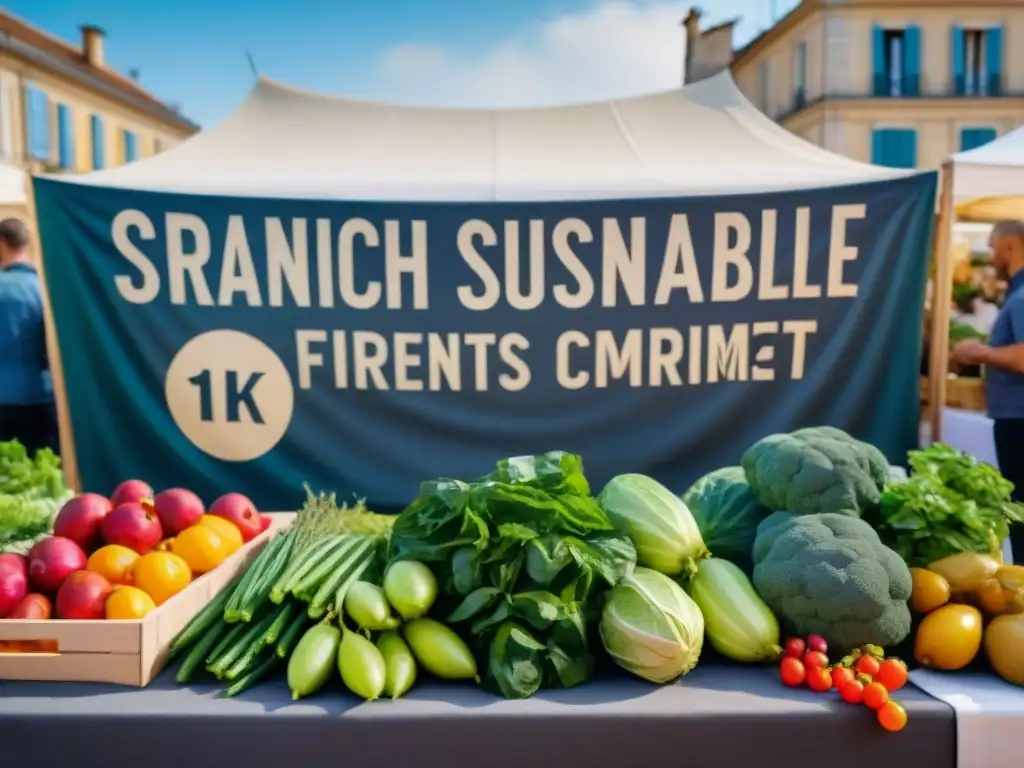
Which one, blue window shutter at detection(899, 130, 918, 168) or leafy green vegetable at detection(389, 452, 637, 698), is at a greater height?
blue window shutter at detection(899, 130, 918, 168)

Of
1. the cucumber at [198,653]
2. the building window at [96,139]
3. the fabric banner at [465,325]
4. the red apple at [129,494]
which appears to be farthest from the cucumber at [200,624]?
the building window at [96,139]

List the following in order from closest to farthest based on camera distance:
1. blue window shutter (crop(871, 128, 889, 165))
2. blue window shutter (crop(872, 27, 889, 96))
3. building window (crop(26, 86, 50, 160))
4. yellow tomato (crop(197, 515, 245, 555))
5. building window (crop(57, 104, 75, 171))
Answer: yellow tomato (crop(197, 515, 245, 555)) → building window (crop(26, 86, 50, 160)) → building window (crop(57, 104, 75, 171)) → blue window shutter (crop(871, 128, 889, 165)) → blue window shutter (crop(872, 27, 889, 96))

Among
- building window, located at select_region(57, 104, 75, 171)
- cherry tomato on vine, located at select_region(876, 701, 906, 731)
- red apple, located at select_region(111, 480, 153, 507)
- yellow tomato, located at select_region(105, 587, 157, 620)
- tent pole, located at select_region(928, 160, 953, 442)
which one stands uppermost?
building window, located at select_region(57, 104, 75, 171)

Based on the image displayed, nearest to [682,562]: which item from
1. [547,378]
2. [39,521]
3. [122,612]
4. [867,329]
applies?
[122,612]

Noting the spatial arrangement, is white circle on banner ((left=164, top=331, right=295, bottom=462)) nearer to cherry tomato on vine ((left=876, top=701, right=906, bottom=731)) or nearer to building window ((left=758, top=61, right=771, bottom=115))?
cherry tomato on vine ((left=876, top=701, right=906, bottom=731))

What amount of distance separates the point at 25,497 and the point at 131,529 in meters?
0.72

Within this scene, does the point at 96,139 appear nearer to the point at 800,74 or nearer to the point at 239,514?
the point at 800,74

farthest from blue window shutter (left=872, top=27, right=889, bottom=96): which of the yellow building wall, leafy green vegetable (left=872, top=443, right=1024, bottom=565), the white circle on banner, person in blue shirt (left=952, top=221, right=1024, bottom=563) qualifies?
leafy green vegetable (left=872, top=443, right=1024, bottom=565)

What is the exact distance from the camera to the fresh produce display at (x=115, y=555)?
1.70 metres

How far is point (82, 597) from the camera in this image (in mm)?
1694

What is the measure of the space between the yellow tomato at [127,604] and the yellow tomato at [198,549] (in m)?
0.21

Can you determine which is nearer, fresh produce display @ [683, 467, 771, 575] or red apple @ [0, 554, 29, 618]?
red apple @ [0, 554, 29, 618]

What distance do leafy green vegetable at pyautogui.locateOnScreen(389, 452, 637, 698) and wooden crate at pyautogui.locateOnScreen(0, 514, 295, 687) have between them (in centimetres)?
51

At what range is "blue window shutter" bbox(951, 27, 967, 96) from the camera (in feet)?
86.0
